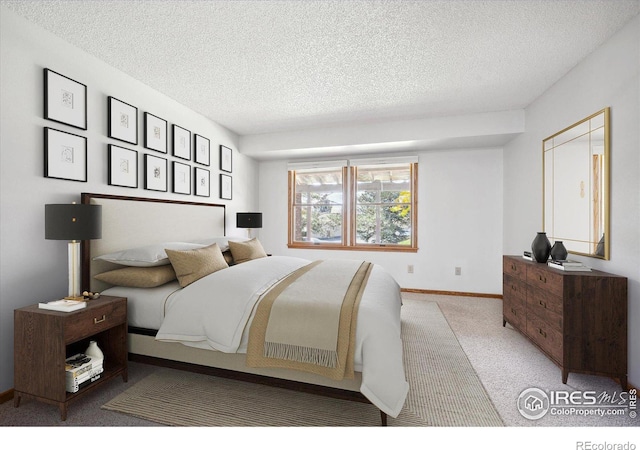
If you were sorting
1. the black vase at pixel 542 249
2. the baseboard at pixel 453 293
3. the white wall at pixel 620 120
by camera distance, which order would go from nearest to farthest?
the white wall at pixel 620 120 < the black vase at pixel 542 249 < the baseboard at pixel 453 293

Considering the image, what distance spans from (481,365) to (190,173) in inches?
151

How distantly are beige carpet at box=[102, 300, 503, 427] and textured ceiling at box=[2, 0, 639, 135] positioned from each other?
2.71 meters

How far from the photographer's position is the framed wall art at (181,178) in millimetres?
3496

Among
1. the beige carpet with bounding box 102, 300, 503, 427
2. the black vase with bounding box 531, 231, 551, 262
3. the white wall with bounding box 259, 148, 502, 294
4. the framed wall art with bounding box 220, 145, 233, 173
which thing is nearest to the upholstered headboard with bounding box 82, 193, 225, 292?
the framed wall art with bounding box 220, 145, 233, 173

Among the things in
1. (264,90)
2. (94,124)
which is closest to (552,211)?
(264,90)

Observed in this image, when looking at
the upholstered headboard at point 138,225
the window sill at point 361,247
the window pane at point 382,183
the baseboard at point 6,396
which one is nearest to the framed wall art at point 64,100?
the upholstered headboard at point 138,225

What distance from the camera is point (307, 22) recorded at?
212 cm

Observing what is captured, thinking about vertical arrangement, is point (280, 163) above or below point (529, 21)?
below

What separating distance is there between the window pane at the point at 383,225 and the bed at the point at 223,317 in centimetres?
216

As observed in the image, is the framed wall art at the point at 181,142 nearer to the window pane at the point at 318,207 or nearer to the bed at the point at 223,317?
the bed at the point at 223,317

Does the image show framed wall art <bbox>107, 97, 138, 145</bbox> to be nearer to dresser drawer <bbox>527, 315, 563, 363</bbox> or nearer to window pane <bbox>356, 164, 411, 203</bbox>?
window pane <bbox>356, 164, 411, 203</bbox>

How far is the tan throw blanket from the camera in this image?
1.74 m

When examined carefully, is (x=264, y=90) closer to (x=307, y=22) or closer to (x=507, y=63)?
(x=307, y=22)

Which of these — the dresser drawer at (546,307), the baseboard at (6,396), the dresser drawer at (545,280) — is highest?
the dresser drawer at (545,280)
